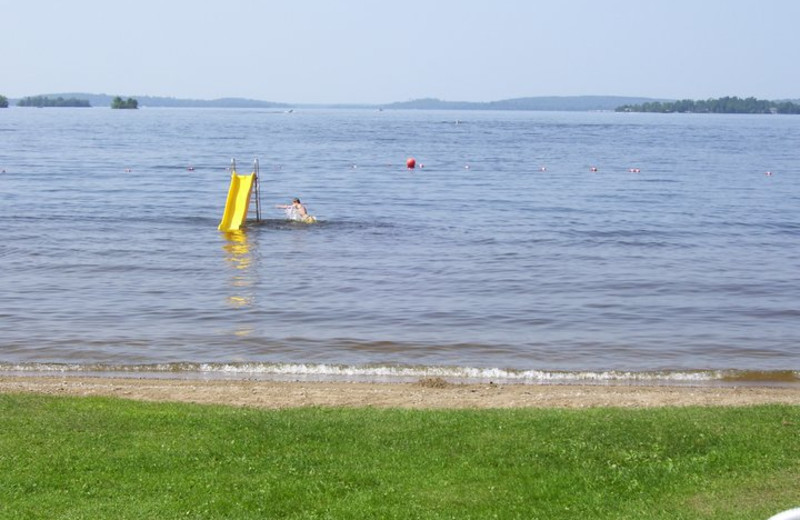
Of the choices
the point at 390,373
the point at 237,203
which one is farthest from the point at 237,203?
the point at 390,373

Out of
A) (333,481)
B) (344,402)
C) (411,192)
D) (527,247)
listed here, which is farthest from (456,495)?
(411,192)

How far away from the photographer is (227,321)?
767 inches

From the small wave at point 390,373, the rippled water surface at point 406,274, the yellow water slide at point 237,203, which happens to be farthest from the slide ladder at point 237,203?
the small wave at point 390,373

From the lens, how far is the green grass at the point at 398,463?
26.5ft

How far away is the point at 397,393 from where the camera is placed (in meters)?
13.8

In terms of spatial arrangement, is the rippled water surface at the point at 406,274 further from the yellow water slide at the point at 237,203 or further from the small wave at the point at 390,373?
the yellow water slide at the point at 237,203

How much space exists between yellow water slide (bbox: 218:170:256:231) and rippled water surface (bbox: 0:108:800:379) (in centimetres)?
85

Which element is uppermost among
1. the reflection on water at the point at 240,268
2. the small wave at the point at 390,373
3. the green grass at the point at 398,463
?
the green grass at the point at 398,463

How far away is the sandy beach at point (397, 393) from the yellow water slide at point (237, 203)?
1848cm

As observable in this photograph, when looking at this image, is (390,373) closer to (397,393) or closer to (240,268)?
(397,393)

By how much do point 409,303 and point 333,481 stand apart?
12682 millimetres

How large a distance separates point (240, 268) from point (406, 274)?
3.94 meters

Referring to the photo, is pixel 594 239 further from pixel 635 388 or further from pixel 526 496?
pixel 526 496

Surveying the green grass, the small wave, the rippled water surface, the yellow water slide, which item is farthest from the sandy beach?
the yellow water slide
